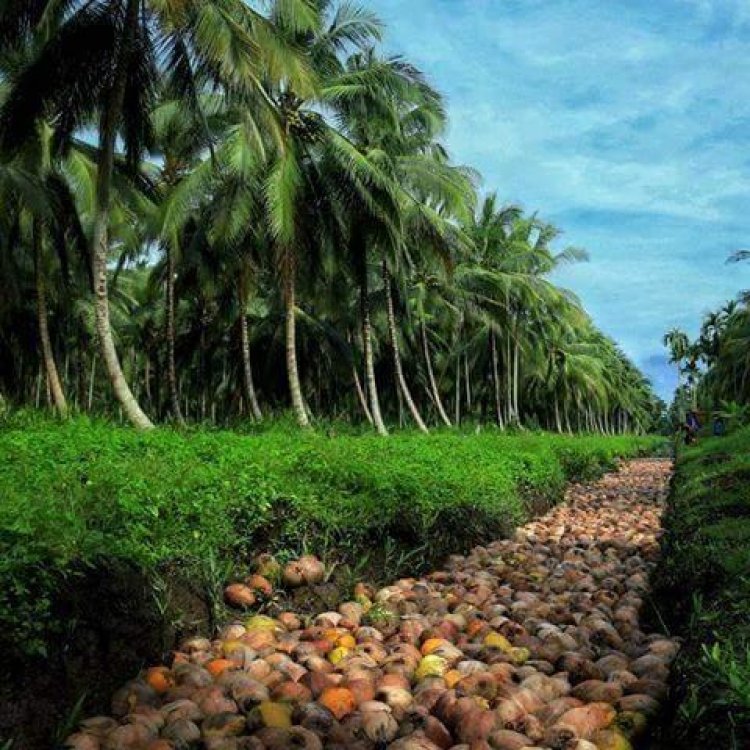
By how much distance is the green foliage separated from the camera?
3.31 meters

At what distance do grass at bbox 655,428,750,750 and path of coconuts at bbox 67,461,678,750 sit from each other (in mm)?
260

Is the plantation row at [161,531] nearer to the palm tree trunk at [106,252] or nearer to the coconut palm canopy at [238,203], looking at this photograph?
the palm tree trunk at [106,252]

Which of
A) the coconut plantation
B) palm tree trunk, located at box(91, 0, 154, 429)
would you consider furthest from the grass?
palm tree trunk, located at box(91, 0, 154, 429)

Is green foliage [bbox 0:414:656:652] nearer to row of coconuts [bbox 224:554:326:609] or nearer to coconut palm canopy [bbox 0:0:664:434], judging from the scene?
row of coconuts [bbox 224:554:326:609]

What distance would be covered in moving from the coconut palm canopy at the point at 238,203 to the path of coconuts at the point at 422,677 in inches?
311

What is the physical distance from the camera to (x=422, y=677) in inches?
157

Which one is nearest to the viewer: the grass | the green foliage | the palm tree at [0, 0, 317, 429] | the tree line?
the grass

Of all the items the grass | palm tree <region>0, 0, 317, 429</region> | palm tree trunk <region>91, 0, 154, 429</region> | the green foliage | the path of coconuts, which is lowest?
the path of coconuts

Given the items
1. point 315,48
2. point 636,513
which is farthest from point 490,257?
point 636,513

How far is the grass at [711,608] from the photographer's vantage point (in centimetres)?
267

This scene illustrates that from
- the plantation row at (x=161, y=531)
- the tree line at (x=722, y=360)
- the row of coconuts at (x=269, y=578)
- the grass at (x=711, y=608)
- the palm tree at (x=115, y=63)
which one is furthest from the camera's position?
the tree line at (x=722, y=360)

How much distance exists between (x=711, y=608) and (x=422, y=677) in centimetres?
138

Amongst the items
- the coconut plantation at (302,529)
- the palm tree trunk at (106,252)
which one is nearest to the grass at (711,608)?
the coconut plantation at (302,529)

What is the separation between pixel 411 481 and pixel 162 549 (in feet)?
10.0
